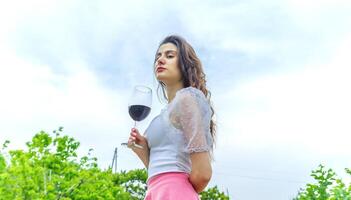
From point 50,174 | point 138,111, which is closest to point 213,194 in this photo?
point 50,174

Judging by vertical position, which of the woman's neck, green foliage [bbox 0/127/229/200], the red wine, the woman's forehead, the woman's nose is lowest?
the woman's neck

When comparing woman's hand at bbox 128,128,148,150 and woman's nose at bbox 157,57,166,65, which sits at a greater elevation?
woman's nose at bbox 157,57,166,65

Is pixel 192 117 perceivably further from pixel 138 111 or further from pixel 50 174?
pixel 50 174

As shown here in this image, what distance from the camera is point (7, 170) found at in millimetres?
10133

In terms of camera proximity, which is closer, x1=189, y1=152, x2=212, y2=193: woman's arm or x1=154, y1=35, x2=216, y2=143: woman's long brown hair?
x1=189, y1=152, x2=212, y2=193: woman's arm

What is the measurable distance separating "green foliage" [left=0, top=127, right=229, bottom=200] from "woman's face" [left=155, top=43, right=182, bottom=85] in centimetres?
754

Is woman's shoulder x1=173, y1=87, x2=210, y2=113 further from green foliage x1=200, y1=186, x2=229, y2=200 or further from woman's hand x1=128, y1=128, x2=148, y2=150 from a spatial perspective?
green foliage x1=200, y1=186, x2=229, y2=200

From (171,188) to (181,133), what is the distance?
0.26 meters

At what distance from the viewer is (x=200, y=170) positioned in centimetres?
217

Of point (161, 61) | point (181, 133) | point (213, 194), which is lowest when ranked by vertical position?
point (181, 133)

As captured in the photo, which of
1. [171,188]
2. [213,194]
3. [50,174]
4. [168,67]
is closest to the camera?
[171,188]

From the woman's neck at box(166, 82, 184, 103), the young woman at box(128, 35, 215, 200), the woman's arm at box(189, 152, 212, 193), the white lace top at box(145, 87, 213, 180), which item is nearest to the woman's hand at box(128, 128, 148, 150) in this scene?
the young woman at box(128, 35, 215, 200)

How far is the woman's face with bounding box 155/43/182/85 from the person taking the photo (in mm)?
2418

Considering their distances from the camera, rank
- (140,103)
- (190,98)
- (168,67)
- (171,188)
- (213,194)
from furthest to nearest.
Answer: (213,194)
(140,103)
(168,67)
(190,98)
(171,188)
